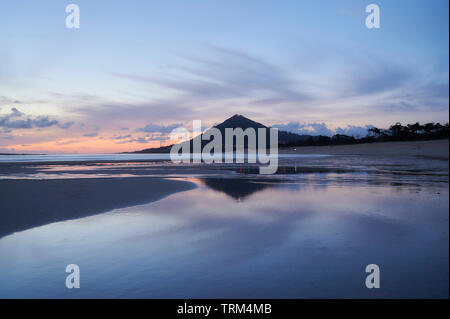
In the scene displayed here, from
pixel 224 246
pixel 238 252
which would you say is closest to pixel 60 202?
pixel 224 246

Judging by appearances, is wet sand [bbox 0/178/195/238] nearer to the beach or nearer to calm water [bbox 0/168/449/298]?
the beach

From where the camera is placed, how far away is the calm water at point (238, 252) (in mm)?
4918

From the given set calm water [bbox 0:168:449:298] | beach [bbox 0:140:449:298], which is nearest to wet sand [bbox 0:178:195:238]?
beach [bbox 0:140:449:298]

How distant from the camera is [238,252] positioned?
21.7 ft

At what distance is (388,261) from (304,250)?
1.68 m

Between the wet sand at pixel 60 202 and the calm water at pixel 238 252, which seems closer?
the calm water at pixel 238 252

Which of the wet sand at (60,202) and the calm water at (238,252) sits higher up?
the wet sand at (60,202)

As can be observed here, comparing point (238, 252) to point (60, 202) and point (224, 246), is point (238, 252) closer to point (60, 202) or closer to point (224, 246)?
point (224, 246)

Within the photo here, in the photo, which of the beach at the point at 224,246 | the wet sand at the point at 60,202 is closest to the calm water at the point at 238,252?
the beach at the point at 224,246

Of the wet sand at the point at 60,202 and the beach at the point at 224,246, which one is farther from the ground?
the wet sand at the point at 60,202

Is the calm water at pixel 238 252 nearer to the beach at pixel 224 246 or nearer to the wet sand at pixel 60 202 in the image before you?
the beach at pixel 224 246

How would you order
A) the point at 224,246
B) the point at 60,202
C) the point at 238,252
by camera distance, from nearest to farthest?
the point at 238,252 → the point at 224,246 → the point at 60,202
